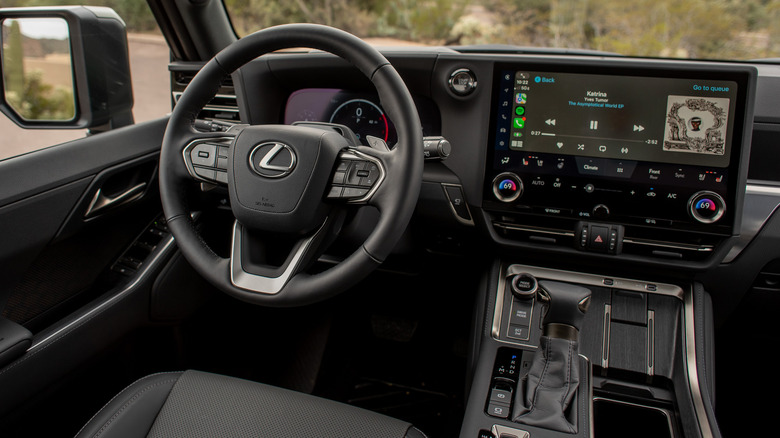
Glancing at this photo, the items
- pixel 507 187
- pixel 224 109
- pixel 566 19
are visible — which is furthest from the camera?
pixel 566 19

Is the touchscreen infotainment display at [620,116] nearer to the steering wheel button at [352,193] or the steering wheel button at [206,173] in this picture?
the steering wheel button at [352,193]

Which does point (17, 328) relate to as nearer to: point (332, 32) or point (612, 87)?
point (332, 32)

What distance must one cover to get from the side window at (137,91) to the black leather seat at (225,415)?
2.50 ft

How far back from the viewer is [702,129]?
1456 mm

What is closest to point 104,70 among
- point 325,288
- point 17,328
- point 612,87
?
point 17,328

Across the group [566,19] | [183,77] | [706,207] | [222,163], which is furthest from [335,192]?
[566,19]

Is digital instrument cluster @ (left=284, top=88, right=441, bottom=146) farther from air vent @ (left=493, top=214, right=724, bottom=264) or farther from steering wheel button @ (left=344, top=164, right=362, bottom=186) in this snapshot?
steering wheel button @ (left=344, top=164, right=362, bottom=186)


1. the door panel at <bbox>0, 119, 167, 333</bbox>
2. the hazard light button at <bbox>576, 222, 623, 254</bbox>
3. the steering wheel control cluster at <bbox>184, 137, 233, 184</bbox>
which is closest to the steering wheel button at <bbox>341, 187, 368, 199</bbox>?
the steering wheel control cluster at <bbox>184, 137, 233, 184</bbox>

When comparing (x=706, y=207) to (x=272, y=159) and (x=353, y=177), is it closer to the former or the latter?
(x=353, y=177)

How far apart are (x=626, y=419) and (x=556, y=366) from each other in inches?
12.4

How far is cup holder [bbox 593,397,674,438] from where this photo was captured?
1506mm

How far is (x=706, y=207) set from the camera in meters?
1.50

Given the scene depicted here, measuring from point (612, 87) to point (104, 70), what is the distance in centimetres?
159

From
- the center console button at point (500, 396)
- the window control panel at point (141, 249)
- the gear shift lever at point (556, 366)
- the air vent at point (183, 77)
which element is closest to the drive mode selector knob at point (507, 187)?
the gear shift lever at point (556, 366)
